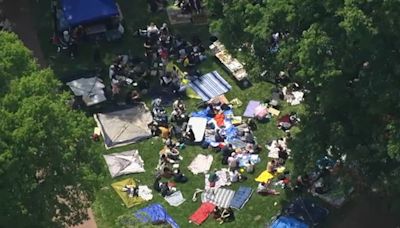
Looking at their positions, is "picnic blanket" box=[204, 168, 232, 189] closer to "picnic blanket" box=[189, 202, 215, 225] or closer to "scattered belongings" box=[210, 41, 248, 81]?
"picnic blanket" box=[189, 202, 215, 225]

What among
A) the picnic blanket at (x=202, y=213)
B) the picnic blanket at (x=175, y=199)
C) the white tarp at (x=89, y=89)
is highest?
the white tarp at (x=89, y=89)

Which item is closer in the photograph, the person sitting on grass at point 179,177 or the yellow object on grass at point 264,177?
the yellow object on grass at point 264,177

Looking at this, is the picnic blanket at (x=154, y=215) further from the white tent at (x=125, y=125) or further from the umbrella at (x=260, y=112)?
the umbrella at (x=260, y=112)

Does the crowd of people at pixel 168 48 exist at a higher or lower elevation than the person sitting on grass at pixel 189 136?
higher

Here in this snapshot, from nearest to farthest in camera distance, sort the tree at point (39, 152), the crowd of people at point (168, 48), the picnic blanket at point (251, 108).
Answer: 1. the tree at point (39, 152)
2. the picnic blanket at point (251, 108)
3. the crowd of people at point (168, 48)

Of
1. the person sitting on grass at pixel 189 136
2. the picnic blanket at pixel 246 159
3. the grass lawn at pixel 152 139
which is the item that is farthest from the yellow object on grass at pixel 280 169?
the person sitting on grass at pixel 189 136

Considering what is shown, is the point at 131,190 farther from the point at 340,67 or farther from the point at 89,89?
the point at 340,67
